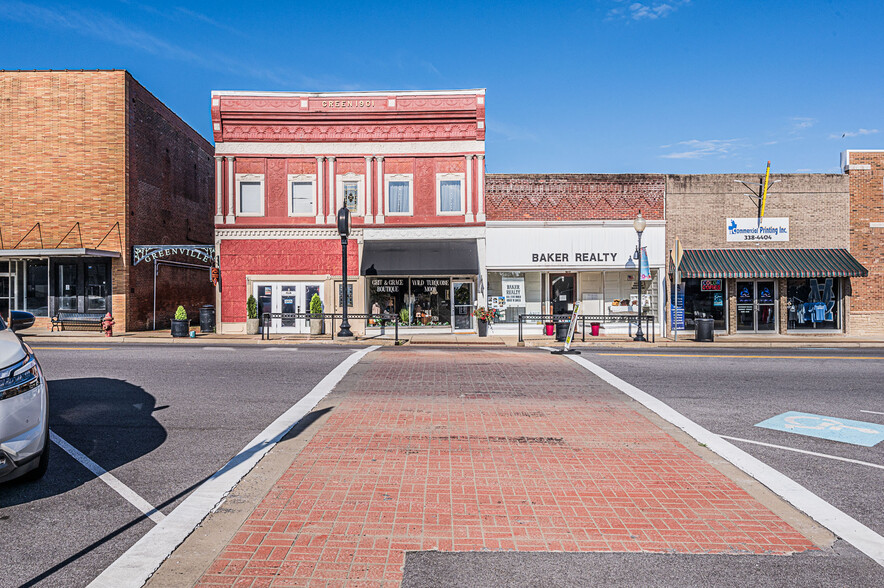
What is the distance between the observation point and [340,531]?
4.10m

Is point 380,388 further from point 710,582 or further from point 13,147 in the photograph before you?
point 13,147

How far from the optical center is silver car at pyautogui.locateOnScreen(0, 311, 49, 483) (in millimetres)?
4266

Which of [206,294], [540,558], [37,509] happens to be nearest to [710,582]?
[540,558]

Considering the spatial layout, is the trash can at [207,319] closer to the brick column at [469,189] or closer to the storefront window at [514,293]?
the brick column at [469,189]

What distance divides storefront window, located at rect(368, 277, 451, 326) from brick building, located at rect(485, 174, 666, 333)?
1988mm

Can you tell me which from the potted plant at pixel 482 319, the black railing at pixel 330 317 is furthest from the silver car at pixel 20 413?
the potted plant at pixel 482 319

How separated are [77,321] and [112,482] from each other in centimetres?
1953

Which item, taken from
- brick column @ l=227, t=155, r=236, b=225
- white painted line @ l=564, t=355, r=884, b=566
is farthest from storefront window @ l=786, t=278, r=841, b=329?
brick column @ l=227, t=155, r=236, b=225

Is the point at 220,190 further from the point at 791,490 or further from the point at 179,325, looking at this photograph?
the point at 791,490

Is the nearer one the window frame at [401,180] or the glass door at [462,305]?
the glass door at [462,305]

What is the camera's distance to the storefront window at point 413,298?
72.9 feet

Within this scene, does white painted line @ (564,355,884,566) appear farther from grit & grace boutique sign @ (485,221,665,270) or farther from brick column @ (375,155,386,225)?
brick column @ (375,155,386,225)

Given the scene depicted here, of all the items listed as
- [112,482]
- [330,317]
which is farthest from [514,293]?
[112,482]

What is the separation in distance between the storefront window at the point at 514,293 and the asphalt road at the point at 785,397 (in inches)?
284
